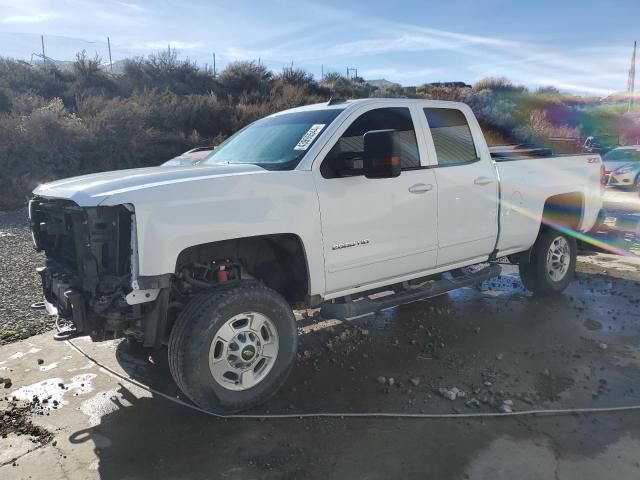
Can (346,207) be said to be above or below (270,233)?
above

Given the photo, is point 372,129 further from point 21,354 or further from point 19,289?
point 19,289

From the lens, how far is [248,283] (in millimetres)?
3793

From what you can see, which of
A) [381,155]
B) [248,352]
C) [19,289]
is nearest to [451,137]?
[381,155]

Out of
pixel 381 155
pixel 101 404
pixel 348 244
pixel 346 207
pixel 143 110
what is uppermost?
pixel 143 110

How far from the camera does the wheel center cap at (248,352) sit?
375cm

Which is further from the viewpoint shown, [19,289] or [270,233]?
[19,289]

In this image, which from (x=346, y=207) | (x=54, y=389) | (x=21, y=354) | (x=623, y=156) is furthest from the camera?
(x=623, y=156)

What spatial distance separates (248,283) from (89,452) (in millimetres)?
1443

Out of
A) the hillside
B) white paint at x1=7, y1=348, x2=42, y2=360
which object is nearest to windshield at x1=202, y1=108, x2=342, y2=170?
white paint at x1=7, y1=348, x2=42, y2=360

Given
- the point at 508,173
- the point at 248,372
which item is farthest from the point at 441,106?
the point at 248,372

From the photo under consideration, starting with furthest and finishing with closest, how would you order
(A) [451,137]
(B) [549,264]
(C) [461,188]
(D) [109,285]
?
1. (B) [549,264]
2. (A) [451,137]
3. (C) [461,188]
4. (D) [109,285]

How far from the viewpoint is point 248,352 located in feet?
12.4

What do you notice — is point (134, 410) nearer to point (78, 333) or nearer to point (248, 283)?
point (78, 333)

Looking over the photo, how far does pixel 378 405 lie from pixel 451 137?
2.64 metres
